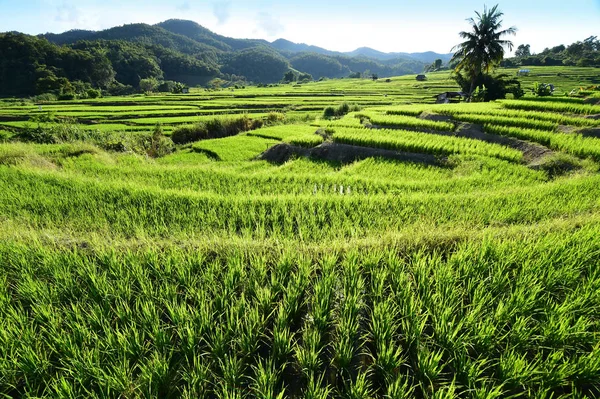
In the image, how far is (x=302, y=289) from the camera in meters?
3.25

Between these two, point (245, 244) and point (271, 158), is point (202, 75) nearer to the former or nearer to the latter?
point (271, 158)

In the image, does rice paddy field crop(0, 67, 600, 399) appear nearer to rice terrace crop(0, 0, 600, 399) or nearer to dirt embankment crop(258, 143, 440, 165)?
rice terrace crop(0, 0, 600, 399)

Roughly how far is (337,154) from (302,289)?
28.4ft

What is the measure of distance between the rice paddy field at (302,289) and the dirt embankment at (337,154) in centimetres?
228

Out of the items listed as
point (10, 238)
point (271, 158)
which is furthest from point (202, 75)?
point (10, 238)

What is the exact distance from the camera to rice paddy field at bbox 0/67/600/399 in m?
2.36

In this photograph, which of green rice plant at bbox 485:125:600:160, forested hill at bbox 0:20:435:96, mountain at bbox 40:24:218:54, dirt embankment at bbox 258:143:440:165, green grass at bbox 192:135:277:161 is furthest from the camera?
mountain at bbox 40:24:218:54

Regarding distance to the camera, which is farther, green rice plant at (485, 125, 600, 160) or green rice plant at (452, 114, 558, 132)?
green rice plant at (452, 114, 558, 132)

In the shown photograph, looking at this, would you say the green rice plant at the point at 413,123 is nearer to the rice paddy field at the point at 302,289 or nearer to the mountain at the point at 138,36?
the rice paddy field at the point at 302,289

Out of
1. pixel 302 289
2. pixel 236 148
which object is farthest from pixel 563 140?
pixel 236 148

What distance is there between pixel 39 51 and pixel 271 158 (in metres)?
65.8

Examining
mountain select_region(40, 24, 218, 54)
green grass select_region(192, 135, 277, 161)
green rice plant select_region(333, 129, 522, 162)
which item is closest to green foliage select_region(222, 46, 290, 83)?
mountain select_region(40, 24, 218, 54)

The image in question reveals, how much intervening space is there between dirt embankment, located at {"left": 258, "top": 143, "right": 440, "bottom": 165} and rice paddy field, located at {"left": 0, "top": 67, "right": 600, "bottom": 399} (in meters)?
2.28

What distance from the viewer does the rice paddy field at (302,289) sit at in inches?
92.9
